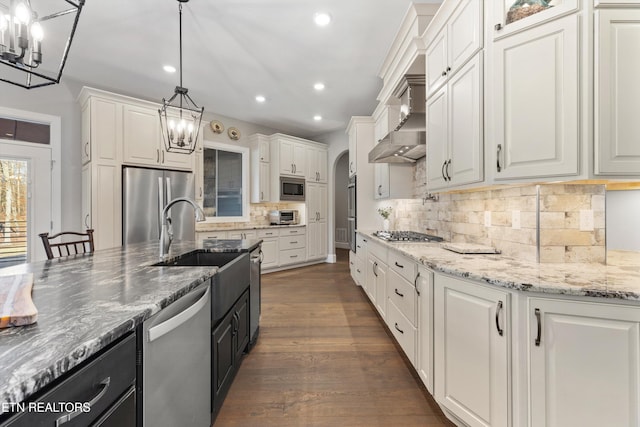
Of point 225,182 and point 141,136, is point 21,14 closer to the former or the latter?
point 141,136

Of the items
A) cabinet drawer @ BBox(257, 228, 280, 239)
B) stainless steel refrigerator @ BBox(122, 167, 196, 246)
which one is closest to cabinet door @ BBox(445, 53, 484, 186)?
stainless steel refrigerator @ BBox(122, 167, 196, 246)

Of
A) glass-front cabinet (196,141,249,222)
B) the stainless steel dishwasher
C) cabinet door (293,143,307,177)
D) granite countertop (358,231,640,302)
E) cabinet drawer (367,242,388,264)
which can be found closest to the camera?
the stainless steel dishwasher

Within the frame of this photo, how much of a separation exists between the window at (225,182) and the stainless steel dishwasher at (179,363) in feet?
13.1

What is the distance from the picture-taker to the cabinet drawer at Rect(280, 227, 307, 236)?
5.59 meters

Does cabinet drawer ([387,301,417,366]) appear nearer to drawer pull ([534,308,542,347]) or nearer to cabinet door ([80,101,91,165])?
drawer pull ([534,308,542,347])

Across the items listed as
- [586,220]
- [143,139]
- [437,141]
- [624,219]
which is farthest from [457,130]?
[143,139]

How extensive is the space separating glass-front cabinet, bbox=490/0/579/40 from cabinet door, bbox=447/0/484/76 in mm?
102

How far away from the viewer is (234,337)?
1.88 m

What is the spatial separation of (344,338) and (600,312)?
1.96m

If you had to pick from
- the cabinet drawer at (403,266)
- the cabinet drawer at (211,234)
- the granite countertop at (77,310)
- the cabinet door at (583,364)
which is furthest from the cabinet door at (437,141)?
the cabinet drawer at (211,234)

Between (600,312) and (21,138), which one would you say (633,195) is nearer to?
(600,312)

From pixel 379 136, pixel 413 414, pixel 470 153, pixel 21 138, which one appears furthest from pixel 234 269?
pixel 21 138

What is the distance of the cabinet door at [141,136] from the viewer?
3.68 meters

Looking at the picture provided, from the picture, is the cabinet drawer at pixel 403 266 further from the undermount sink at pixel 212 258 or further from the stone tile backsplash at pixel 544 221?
the undermount sink at pixel 212 258
